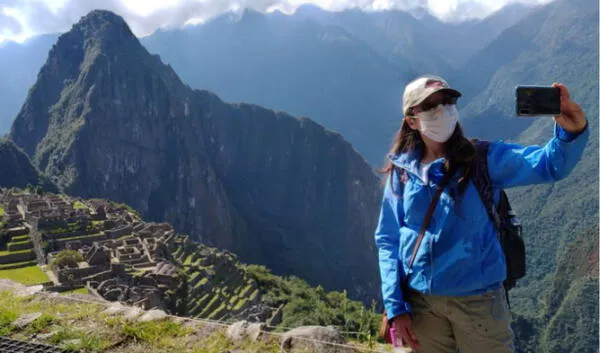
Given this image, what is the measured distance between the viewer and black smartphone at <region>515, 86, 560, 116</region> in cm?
219

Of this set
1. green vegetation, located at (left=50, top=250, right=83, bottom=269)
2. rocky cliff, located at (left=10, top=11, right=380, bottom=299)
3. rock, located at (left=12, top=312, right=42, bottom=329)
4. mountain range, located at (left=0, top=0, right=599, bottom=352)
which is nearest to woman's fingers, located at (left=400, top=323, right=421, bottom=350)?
rock, located at (left=12, top=312, right=42, bottom=329)

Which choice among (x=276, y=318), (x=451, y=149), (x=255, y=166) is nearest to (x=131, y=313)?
(x=451, y=149)

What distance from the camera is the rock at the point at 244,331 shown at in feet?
11.2

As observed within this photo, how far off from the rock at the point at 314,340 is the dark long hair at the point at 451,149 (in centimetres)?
126

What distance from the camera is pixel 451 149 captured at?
237cm

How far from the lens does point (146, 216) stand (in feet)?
241

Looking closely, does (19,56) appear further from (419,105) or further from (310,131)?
(419,105)

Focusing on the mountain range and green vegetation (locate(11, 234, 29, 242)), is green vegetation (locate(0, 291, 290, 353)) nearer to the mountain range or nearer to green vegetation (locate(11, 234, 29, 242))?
green vegetation (locate(11, 234, 29, 242))

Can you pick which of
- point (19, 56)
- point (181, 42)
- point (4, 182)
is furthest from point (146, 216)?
point (181, 42)

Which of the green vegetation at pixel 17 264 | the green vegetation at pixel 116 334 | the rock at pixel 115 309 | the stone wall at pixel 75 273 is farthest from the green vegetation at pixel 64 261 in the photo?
the rock at pixel 115 309

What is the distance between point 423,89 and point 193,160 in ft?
283

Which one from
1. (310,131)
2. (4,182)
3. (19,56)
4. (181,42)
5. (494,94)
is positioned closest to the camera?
(4,182)

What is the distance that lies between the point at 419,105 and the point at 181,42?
189238 mm

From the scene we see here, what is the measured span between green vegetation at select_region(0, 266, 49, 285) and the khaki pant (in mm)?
17219
